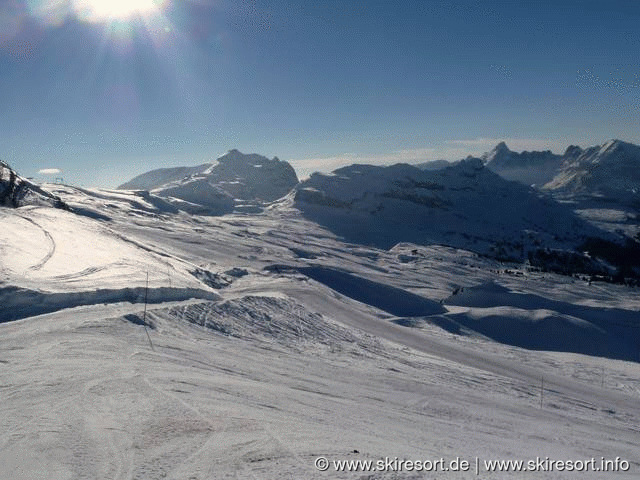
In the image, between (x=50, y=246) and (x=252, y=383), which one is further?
(x=50, y=246)

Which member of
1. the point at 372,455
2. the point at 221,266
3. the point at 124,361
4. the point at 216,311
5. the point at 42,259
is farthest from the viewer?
the point at 221,266

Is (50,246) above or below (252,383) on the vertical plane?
above

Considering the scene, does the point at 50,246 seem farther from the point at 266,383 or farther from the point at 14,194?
the point at 14,194

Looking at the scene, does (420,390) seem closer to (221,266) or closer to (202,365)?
(202,365)

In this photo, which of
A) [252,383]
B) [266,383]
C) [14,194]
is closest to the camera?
[252,383]

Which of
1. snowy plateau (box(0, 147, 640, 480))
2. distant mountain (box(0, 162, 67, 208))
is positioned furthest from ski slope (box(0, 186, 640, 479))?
distant mountain (box(0, 162, 67, 208))

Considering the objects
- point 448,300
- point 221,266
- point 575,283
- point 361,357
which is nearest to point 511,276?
point 575,283

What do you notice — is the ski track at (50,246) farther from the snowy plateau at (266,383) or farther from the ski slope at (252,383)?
the ski slope at (252,383)

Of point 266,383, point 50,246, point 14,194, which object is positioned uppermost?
point 14,194

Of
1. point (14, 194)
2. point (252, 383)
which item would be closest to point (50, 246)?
point (252, 383)

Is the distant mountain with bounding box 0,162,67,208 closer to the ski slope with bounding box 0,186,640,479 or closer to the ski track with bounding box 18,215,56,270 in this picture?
the ski track with bounding box 18,215,56,270

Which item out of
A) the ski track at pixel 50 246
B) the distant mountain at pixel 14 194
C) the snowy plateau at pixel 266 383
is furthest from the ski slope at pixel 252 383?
the distant mountain at pixel 14 194
